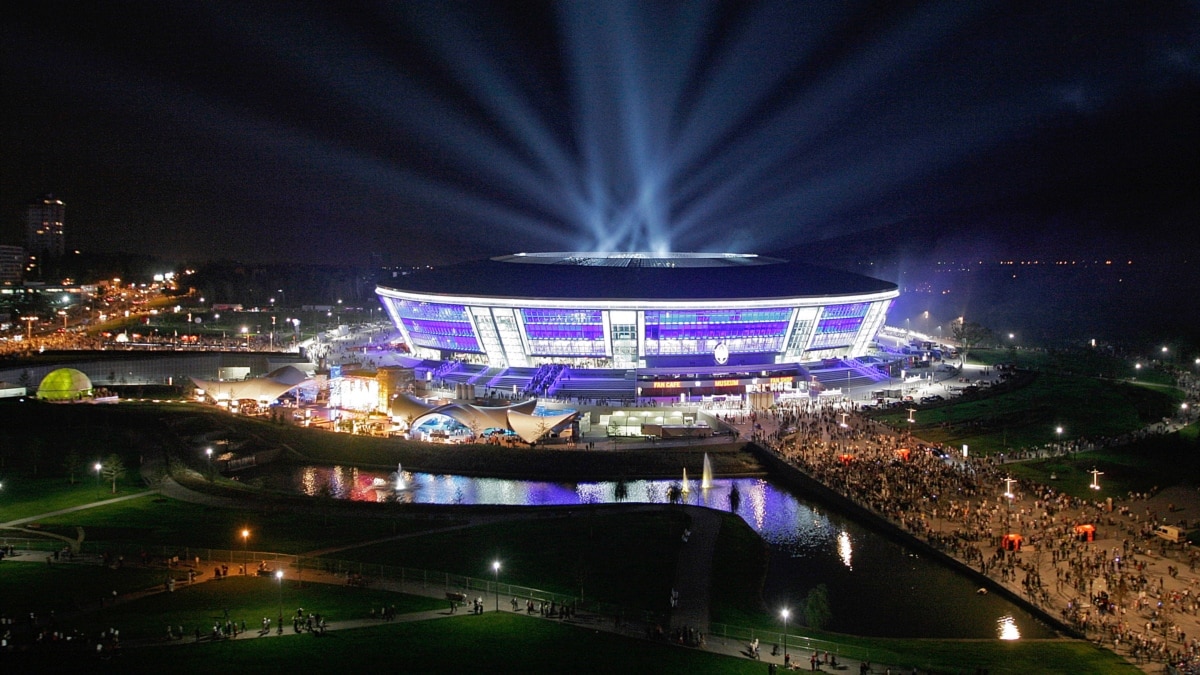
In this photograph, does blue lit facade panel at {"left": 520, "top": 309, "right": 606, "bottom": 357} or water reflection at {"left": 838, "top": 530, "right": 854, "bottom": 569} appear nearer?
water reflection at {"left": 838, "top": 530, "right": 854, "bottom": 569}

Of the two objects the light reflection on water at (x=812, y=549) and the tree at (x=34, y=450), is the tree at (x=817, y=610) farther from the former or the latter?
the tree at (x=34, y=450)

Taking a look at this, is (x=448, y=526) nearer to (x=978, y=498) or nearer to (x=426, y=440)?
(x=426, y=440)

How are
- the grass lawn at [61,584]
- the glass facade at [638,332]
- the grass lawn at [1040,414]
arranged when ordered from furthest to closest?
1. the glass facade at [638,332]
2. the grass lawn at [1040,414]
3. the grass lawn at [61,584]

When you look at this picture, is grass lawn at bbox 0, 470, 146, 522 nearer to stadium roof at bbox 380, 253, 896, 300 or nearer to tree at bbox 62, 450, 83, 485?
tree at bbox 62, 450, 83, 485

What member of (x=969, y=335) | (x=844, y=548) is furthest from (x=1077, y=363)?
(x=844, y=548)

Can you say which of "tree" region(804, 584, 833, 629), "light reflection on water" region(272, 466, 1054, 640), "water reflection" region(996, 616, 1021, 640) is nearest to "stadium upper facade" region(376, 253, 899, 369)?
"light reflection on water" region(272, 466, 1054, 640)

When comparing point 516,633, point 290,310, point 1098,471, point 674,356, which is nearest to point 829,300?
point 674,356

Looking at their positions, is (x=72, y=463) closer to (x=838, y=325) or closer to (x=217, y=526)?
(x=217, y=526)

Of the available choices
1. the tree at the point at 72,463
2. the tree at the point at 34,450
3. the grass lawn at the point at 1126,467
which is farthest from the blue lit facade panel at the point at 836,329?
the tree at the point at 34,450
